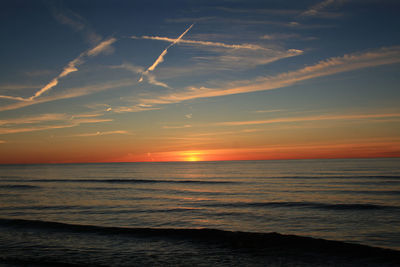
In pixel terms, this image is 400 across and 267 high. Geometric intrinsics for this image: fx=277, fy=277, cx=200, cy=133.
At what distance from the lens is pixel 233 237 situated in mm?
14609

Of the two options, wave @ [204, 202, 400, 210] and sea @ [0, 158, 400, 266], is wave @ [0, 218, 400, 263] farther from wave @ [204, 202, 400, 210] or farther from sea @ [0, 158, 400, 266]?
wave @ [204, 202, 400, 210]

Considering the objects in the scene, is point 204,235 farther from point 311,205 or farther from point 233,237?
point 311,205

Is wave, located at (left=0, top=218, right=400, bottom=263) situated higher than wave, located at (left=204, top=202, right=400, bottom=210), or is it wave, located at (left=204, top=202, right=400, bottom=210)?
wave, located at (left=0, top=218, right=400, bottom=263)

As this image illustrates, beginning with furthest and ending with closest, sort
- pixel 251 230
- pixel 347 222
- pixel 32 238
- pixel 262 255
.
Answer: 1. pixel 347 222
2. pixel 251 230
3. pixel 32 238
4. pixel 262 255

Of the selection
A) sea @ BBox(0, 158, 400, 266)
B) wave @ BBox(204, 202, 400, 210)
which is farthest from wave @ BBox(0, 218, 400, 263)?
wave @ BBox(204, 202, 400, 210)

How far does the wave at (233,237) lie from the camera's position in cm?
1245

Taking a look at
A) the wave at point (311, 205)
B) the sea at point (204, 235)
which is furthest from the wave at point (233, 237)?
the wave at point (311, 205)

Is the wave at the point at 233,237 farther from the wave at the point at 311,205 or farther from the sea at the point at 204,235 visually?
the wave at the point at 311,205

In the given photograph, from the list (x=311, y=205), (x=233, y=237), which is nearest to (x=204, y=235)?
(x=233, y=237)

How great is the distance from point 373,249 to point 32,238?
661 inches

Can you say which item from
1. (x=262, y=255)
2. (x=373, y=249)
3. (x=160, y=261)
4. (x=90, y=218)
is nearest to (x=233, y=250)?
(x=262, y=255)

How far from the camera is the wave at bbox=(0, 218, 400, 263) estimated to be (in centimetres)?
1245

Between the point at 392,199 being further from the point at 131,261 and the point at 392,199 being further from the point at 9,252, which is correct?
the point at 9,252

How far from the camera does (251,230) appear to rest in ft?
53.9
